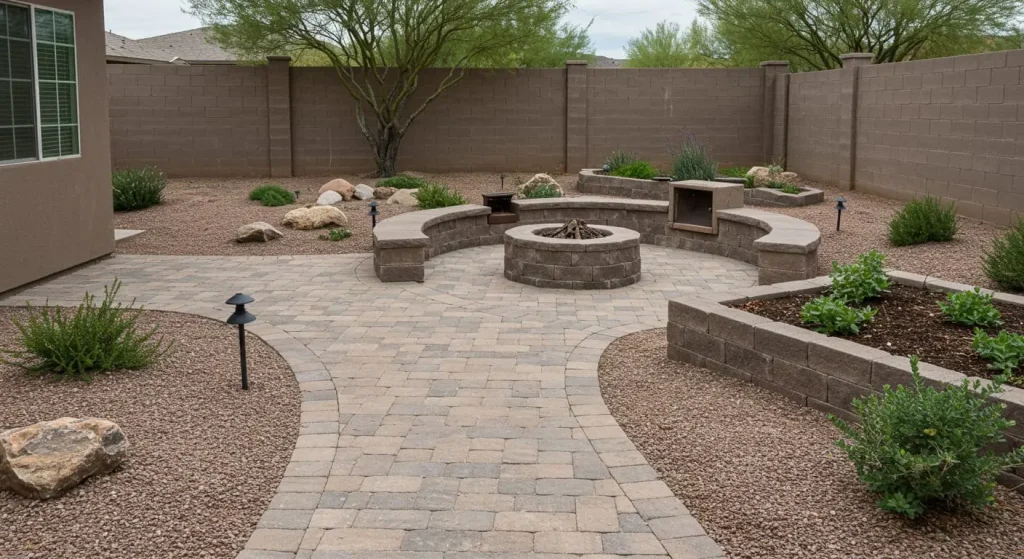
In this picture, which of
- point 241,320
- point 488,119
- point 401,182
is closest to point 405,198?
point 401,182

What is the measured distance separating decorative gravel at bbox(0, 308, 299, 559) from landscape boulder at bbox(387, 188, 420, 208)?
7.89 meters

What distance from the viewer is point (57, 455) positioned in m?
4.31

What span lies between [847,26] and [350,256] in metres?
15.6

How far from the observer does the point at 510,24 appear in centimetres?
1834

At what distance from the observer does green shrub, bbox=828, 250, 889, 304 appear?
6656mm

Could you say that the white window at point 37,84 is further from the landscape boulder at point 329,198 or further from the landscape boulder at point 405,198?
the landscape boulder at point 405,198

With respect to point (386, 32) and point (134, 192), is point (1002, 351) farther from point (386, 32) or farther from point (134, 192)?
point (386, 32)

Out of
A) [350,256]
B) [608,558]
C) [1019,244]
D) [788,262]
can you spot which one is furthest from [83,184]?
[1019,244]

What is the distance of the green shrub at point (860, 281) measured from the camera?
6656mm

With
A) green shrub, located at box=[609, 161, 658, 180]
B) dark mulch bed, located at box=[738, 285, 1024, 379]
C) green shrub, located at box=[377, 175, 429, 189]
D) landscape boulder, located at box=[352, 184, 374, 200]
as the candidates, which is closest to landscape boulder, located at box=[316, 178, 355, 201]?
landscape boulder, located at box=[352, 184, 374, 200]

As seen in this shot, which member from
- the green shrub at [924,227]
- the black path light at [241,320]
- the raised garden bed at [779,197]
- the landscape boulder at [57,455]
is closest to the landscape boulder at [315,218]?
the raised garden bed at [779,197]

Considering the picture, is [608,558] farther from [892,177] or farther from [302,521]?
[892,177]

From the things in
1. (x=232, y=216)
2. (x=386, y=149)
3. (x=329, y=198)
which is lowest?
(x=232, y=216)

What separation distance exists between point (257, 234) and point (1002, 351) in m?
9.39
